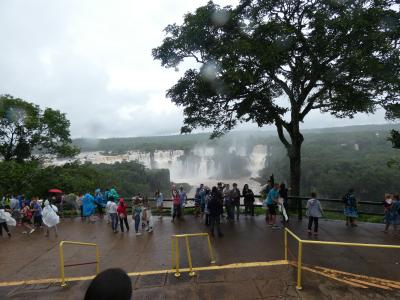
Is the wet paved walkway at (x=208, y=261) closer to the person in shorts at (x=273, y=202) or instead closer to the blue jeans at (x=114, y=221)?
the blue jeans at (x=114, y=221)

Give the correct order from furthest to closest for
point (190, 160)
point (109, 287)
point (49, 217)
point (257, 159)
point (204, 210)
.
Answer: point (190, 160), point (257, 159), point (204, 210), point (49, 217), point (109, 287)

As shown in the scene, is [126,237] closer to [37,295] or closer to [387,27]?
[37,295]

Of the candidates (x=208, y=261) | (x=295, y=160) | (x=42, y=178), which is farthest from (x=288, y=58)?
(x=42, y=178)

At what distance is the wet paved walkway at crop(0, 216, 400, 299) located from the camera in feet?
19.4

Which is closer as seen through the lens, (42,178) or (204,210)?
(204,210)

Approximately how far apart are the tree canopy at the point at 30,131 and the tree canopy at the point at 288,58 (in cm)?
1529

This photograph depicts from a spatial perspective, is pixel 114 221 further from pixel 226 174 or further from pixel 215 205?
pixel 226 174

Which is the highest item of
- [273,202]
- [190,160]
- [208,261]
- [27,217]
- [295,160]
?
[295,160]

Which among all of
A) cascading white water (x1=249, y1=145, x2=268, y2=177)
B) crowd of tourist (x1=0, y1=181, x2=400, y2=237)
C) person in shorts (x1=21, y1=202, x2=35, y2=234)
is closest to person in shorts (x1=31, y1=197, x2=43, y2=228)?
crowd of tourist (x1=0, y1=181, x2=400, y2=237)

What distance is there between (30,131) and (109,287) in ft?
87.6

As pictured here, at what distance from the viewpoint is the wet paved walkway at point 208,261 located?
19.4 ft

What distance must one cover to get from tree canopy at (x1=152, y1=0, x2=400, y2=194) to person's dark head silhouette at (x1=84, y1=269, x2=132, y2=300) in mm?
9013

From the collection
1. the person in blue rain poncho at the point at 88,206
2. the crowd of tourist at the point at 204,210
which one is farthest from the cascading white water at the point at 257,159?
the person in blue rain poncho at the point at 88,206

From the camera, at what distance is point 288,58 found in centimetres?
1137
